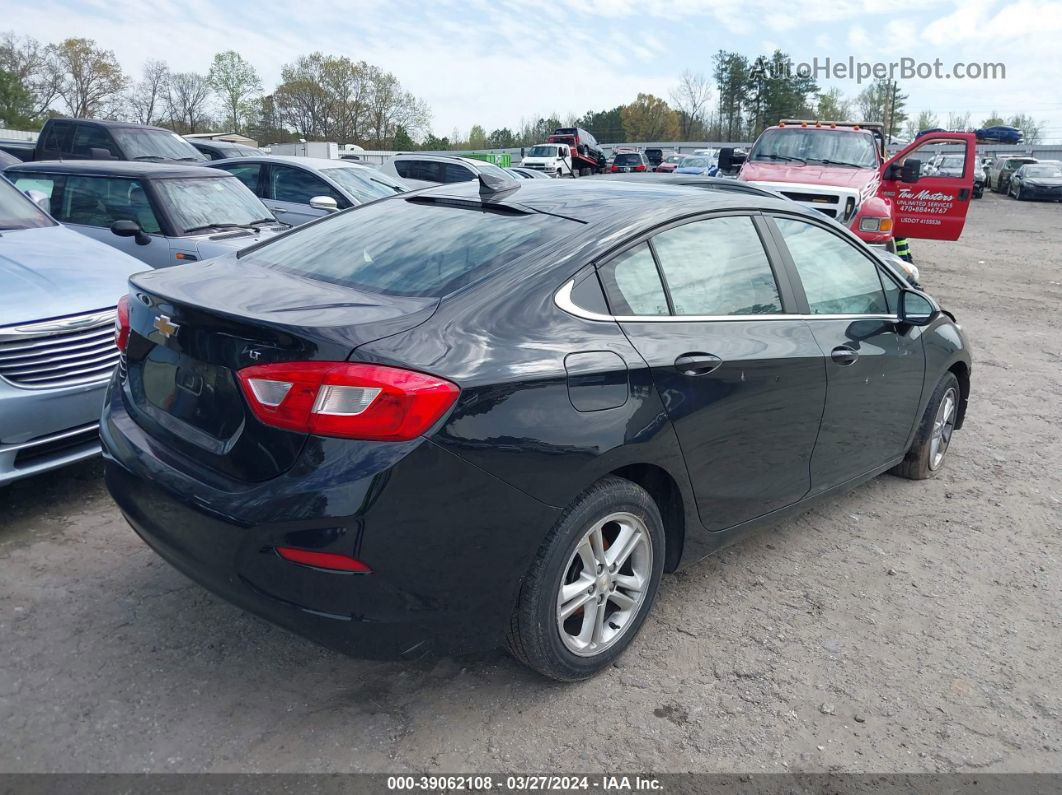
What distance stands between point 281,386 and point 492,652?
4.45ft

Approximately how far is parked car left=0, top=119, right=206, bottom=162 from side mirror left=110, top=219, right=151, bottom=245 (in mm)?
6644

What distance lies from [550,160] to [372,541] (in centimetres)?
3471

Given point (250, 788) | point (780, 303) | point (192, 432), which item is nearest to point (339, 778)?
point (250, 788)

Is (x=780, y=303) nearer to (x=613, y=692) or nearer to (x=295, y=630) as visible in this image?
(x=613, y=692)

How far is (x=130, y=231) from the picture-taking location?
6.52 meters

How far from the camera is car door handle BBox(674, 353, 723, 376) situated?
2.96 metres

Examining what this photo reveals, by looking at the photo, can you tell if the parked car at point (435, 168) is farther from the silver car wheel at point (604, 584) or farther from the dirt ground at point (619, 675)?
the silver car wheel at point (604, 584)

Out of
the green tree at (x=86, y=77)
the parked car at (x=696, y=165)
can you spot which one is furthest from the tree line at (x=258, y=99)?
the parked car at (x=696, y=165)

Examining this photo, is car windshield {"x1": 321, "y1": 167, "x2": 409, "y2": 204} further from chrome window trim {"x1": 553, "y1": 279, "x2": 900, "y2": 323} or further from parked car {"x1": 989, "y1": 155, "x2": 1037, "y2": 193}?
parked car {"x1": 989, "y1": 155, "x2": 1037, "y2": 193}

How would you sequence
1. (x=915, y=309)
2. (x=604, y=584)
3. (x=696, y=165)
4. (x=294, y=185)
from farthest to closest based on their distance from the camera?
(x=696, y=165), (x=294, y=185), (x=915, y=309), (x=604, y=584)

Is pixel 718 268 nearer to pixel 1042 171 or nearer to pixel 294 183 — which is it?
pixel 294 183

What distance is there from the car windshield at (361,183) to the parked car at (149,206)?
248cm

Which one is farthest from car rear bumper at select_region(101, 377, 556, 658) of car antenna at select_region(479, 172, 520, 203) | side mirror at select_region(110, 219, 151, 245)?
side mirror at select_region(110, 219, 151, 245)

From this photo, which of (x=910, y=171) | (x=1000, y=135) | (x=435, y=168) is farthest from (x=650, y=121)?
(x=910, y=171)
